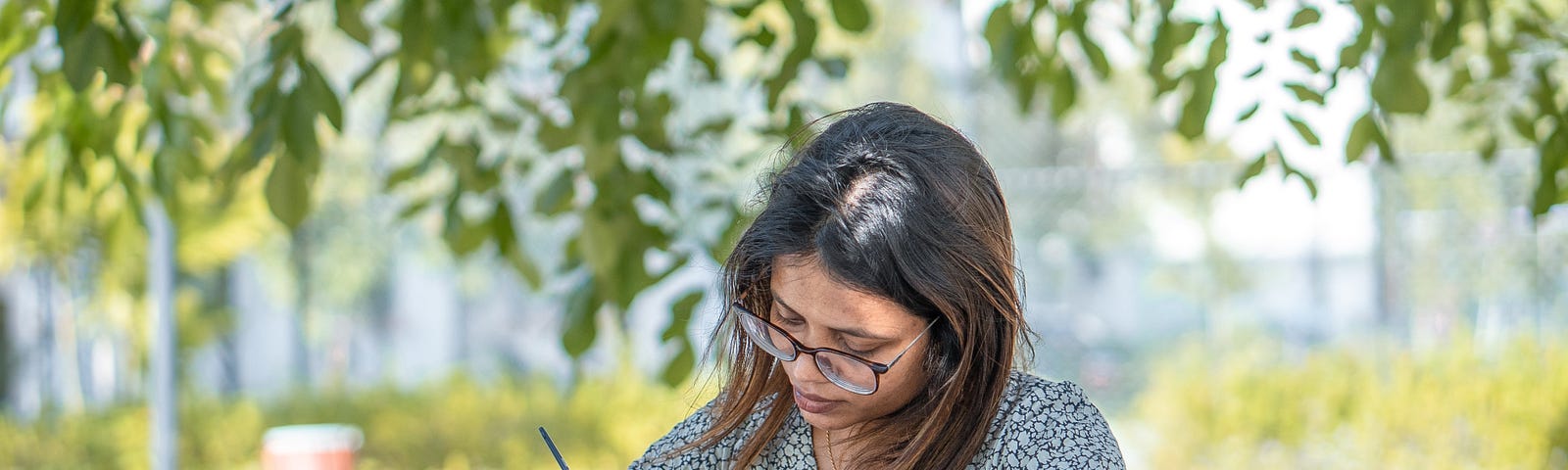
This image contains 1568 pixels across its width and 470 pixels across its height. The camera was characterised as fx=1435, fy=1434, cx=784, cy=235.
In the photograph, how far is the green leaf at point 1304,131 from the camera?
2092 mm

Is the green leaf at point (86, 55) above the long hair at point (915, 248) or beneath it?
above

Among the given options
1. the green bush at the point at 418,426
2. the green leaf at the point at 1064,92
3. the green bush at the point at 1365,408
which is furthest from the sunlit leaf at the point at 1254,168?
the green bush at the point at 418,426

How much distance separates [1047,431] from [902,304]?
0.59 feet

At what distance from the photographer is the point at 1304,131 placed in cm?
210

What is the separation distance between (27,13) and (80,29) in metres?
0.50

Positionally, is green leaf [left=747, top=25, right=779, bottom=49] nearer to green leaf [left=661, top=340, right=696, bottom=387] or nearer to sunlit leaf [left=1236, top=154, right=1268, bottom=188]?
green leaf [left=661, top=340, right=696, bottom=387]

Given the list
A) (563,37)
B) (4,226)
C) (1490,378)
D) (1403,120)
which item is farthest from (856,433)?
(1403,120)

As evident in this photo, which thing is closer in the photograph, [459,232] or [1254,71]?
[1254,71]

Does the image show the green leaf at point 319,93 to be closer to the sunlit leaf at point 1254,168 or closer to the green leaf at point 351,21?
the green leaf at point 351,21

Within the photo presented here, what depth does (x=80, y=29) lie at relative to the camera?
180cm

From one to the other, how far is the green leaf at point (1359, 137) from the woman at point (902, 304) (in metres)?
1.16

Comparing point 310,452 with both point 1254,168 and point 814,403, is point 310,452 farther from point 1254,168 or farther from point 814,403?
point 814,403

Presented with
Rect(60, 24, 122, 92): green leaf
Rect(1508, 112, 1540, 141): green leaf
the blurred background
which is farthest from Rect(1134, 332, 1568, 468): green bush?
Rect(60, 24, 122, 92): green leaf

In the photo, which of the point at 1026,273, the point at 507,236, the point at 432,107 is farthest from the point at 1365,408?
the point at 432,107
